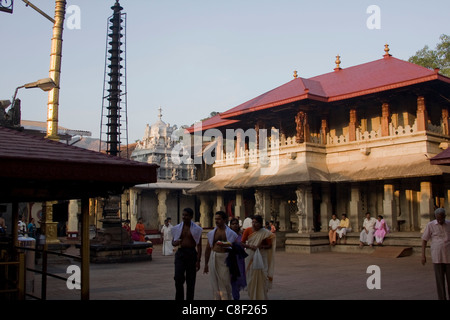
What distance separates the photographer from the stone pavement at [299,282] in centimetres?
937

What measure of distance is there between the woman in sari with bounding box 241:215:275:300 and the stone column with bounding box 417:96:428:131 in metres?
13.9

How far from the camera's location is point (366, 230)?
20109 mm

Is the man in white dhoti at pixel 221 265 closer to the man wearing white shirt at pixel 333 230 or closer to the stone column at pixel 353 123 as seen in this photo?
the man wearing white shirt at pixel 333 230

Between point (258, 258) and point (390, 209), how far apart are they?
14.1m

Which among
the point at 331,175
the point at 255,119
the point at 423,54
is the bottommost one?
the point at 331,175

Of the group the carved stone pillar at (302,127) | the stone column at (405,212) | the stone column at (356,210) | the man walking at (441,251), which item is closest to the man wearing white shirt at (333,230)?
the stone column at (356,210)

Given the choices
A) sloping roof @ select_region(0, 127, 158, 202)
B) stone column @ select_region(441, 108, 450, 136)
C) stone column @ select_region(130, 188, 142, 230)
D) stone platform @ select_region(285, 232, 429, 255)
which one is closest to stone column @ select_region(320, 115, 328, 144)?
stone platform @ select_region(285, 232, 429, 255)

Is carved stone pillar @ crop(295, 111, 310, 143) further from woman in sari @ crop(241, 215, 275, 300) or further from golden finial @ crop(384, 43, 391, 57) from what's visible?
woman in sari @ crop(241, 215, 275, 300)

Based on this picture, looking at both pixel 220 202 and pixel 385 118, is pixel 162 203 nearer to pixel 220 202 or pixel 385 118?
pixel 220 202

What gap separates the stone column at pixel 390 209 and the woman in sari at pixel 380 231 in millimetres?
891
